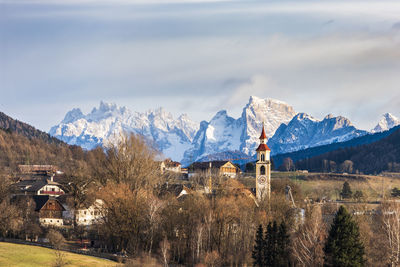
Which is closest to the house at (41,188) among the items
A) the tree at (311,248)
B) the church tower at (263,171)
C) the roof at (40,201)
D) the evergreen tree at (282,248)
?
the roof at (40,201)

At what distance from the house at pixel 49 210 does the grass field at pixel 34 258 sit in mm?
25070

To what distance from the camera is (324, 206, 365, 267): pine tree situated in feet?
219

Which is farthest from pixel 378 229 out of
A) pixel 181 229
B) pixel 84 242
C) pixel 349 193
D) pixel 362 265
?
pixel 349 193

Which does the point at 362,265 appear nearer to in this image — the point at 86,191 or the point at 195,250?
the point at 195,250

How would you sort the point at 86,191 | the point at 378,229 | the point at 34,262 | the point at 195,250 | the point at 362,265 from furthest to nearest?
the point at 86,191 → the point at 378,229 → the point at 195,250 → the point at 34,262 → the point at 362,265

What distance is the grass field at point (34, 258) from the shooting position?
7333 centimetres

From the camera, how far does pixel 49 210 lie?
4476 inches

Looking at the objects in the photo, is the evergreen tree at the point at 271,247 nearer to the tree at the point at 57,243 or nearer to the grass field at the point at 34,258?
the grass field at the point at 34,258

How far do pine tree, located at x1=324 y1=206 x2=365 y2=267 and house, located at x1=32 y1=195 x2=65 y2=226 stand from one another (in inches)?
2417

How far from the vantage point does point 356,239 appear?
224 ft

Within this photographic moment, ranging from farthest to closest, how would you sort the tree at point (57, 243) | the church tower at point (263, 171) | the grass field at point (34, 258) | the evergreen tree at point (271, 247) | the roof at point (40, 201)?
the church tower at point (263, 171), the roof at point (40, 201), the tree at point (57, 243), the evergreen tree at point (271, 247), the grass field at point (34, 258)

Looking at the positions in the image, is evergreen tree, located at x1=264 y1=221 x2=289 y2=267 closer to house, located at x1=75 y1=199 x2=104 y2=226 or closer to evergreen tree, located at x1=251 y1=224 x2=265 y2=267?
evergreen tree, located at x1=251 y1=224 x2=265 y2=267

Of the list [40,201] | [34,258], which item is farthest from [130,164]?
[34,258]

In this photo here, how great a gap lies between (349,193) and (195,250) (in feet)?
277
